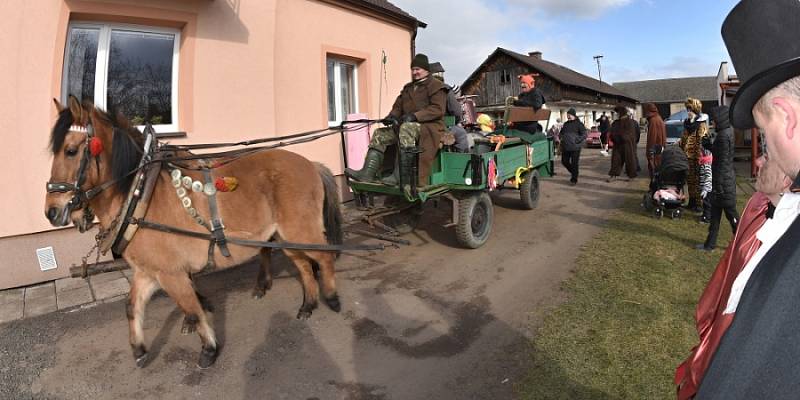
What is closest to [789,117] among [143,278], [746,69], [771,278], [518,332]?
[746,69]

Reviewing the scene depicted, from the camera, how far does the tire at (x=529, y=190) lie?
7961 mm

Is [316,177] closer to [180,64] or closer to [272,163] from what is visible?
[272,163]

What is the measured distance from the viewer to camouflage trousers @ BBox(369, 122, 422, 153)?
16.8ft

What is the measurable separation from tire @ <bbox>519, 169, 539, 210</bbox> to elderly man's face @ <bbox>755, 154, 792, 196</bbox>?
22.6 ft

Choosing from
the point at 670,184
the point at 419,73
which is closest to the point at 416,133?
the point at 419,73

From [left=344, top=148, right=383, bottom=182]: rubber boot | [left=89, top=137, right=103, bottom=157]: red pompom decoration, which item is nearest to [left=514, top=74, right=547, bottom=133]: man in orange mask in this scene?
[left=344, top=148, right=383, bottom=182]: rubber boot

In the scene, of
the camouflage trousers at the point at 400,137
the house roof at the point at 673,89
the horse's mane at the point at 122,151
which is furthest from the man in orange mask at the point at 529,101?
the house roof at the point at 673,89

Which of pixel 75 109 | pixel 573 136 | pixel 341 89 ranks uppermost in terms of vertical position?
pixel 341 89

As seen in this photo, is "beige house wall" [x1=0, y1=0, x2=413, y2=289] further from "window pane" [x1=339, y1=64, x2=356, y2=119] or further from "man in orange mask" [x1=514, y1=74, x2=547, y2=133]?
"man in orange mask" [x1=514, y1=74, x2=547, y2=133]

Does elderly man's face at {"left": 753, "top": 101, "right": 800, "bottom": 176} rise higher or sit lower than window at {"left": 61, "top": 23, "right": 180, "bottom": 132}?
lower

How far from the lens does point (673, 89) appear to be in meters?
65.1

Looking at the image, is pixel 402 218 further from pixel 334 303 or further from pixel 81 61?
pixel 81 61

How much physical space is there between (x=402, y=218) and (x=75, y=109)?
4218 millimetres

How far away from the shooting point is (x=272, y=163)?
387cm
